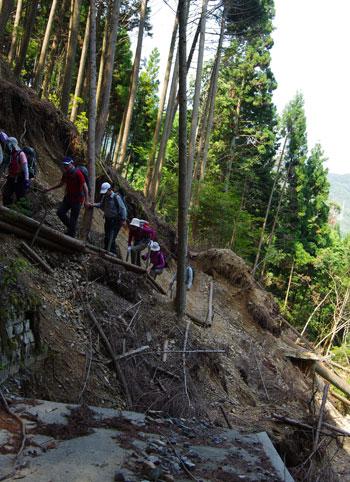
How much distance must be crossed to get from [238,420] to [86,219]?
525cm

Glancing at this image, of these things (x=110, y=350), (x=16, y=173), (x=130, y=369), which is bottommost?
(x=130, y=369)

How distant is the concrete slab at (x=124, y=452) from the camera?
3365 millimetres

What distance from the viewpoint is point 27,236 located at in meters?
7.43

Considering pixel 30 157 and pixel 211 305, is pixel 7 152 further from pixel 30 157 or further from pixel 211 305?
pixel 211 305

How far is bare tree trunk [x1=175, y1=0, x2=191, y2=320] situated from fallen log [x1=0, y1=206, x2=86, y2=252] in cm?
275

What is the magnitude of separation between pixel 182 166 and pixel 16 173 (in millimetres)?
3662

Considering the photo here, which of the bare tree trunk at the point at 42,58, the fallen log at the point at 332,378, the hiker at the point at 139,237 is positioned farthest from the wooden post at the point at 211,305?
the bare tree trunk at the point at 42,58

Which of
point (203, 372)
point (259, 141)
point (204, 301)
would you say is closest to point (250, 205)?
point (259, 141)

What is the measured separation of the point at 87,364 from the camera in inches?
253

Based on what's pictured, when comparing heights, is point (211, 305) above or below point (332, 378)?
above

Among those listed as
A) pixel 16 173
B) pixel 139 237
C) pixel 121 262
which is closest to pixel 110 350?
pixel 121 262

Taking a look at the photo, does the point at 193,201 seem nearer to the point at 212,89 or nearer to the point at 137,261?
the point at 212,89

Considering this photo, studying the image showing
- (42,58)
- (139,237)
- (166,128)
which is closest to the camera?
(139,237)

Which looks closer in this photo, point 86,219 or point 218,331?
point 86,219
